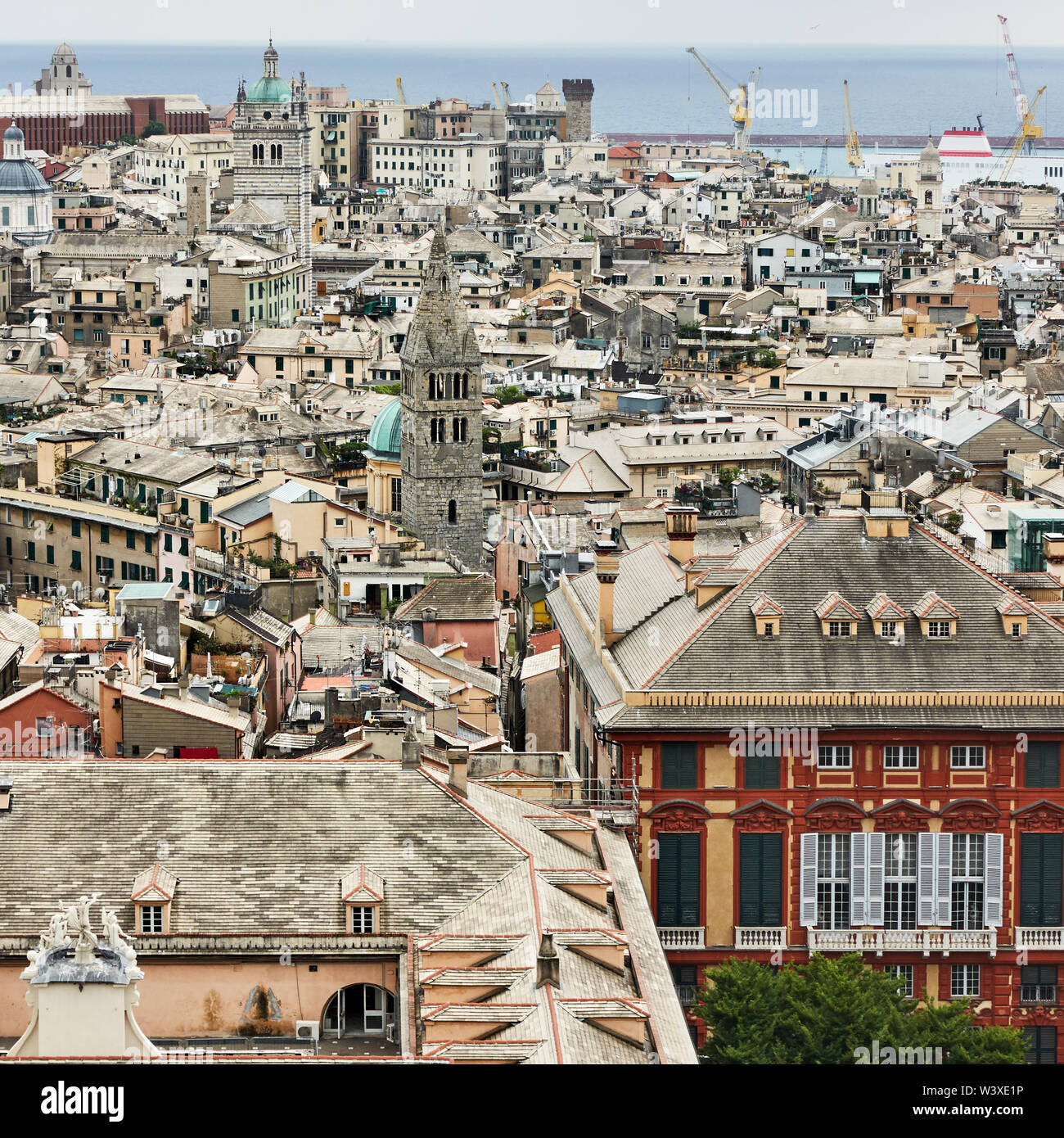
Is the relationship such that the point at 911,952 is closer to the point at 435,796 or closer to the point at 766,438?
the point at 435,796

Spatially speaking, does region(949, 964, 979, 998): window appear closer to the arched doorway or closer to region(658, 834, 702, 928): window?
region(658, 834, 702, 928): window

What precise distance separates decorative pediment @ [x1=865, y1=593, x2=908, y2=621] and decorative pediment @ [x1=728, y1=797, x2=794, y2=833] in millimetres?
3017

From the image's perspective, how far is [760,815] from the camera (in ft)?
108

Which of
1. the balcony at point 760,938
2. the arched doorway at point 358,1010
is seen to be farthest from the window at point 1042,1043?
the arched doorway at point 358,1010

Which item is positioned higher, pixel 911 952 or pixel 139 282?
pixel 139 282

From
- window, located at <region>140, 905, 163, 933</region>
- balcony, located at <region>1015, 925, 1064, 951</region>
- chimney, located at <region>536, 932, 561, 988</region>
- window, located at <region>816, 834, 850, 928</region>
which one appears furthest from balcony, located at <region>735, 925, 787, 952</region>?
window, located at <region>140, 905, 163, 933</region>

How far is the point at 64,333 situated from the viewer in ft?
390

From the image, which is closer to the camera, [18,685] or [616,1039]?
[616,1039]

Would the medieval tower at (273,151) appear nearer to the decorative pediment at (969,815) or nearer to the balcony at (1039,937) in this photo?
the decorative pediment at (969,815)

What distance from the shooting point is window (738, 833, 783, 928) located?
1299 inches

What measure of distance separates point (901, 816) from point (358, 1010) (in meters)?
10.9
